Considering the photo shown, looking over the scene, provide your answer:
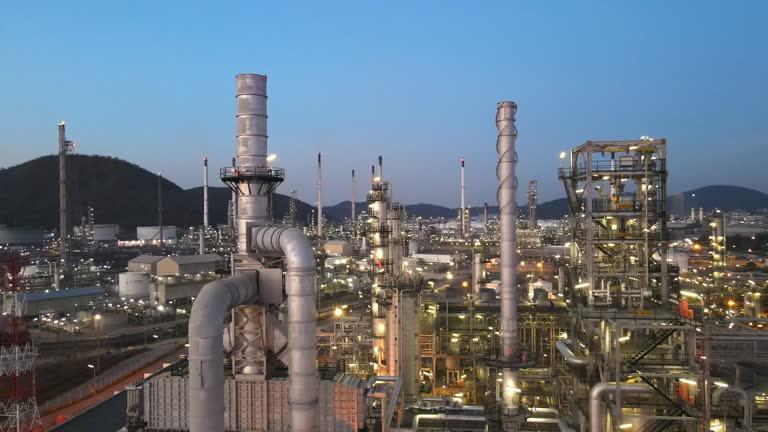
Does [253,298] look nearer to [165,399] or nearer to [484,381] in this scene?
[165,399]

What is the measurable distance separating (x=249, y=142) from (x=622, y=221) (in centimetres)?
2019

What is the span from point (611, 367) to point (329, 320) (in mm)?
44333

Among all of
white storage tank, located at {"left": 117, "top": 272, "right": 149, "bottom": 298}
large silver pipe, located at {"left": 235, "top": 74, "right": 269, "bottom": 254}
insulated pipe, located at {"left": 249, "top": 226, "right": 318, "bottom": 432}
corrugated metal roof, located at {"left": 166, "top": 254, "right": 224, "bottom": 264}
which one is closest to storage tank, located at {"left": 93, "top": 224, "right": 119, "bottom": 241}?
corrugated metal roof, located at {"left": 166, "top": 254, "right": 224, "bottom": 264}

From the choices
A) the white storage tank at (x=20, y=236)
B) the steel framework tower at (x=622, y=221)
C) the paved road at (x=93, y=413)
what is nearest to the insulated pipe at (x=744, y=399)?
the steel framework tower at (x=622, y=221)

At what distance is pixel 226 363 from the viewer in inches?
731

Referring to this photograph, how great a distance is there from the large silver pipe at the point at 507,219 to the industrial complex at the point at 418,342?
0.08 m

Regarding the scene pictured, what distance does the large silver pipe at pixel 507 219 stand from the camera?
28766 mm

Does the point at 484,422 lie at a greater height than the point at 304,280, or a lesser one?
lesser

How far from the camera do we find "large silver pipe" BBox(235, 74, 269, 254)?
16594mm

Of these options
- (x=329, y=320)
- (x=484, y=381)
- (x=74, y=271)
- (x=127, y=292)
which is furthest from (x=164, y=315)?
(x=484, y=381)

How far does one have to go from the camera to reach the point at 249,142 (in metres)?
16.7

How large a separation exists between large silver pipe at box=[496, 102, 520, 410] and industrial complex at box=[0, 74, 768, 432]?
83 mm

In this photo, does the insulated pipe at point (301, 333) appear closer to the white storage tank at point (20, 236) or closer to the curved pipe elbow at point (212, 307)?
the curved pipe elbow at point (212, 307)

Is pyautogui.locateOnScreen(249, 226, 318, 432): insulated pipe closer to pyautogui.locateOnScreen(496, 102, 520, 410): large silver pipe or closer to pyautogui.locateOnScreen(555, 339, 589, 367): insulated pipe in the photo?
pyautogui.locateOnScreen(555, 339, 589, 367): insulated pipe
